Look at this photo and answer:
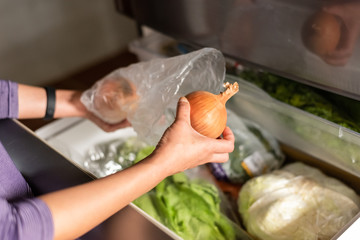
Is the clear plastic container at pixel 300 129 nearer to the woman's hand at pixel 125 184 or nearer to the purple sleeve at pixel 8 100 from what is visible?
the woman's hand at pixel 125 184

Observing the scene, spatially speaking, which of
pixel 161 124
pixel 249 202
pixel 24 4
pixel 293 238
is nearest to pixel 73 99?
pixel 161 124

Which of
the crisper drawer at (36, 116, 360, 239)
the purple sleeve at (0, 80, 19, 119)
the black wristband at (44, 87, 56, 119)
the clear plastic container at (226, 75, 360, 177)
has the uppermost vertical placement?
the purple sleeve at (0, 80, 19, 119)

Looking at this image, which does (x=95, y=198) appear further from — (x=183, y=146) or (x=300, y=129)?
(x=300, y=129)

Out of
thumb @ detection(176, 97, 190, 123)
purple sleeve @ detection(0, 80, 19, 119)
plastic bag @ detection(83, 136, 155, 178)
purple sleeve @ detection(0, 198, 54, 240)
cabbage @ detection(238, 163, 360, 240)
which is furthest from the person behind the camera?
plastic bag @ detection(83, 136, 155, 178)

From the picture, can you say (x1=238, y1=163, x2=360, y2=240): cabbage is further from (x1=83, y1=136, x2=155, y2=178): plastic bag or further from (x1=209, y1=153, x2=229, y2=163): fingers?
(x1=83, y1=136, x2=155, y2=178): plastic bag

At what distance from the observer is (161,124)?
88 cm

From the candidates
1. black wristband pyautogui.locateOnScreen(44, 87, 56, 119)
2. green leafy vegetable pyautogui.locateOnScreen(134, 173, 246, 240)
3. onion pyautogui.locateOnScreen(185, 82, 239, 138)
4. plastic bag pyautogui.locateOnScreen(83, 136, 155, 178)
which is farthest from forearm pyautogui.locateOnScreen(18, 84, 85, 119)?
onion pyautogui.locateOnScreen(185, 82, 239, 138)

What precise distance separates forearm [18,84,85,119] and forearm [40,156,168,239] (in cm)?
49

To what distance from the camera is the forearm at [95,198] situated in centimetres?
55

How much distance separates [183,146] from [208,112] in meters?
0.11

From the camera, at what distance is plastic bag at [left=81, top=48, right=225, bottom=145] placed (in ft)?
2.85

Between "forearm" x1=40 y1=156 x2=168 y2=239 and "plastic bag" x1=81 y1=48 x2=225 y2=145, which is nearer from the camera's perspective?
"forearm" x1=40 y1=156 x2=168 y2=239

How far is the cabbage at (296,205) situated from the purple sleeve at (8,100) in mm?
592

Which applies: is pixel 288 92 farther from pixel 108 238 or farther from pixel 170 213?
pixel 108 238
